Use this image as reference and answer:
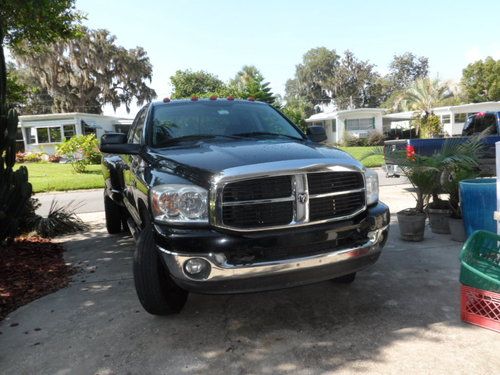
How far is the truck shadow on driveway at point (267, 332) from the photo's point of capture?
9.39 feet

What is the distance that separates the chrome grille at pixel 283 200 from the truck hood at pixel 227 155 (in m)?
0.16

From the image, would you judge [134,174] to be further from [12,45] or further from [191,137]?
[12,45]

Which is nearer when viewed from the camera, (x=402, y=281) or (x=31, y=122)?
(x=402, y=281)

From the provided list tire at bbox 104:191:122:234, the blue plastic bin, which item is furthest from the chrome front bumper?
tire at bbox 104:191:122:234

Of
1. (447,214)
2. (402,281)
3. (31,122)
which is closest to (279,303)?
(402,281)

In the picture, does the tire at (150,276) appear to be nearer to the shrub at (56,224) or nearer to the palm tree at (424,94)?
the shrub at (56,224)

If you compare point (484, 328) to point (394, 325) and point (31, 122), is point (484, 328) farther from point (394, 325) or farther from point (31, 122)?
point (31, 122)

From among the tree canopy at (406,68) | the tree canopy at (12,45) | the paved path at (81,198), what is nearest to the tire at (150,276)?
the tree canopy at (12,45)

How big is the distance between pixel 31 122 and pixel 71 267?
92.6 feet

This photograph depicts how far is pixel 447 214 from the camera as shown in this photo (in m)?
5.97

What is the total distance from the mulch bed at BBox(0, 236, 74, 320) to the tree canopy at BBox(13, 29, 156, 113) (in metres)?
34.3

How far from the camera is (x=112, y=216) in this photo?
697 cm

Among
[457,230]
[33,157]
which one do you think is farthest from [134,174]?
[33,157]

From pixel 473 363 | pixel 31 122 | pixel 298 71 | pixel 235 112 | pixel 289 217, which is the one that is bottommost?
pixel 473 363
